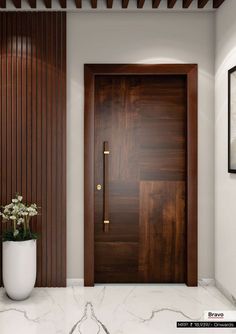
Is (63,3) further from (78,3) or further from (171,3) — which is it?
(171,3)

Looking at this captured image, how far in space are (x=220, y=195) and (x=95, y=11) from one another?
7.03 ft

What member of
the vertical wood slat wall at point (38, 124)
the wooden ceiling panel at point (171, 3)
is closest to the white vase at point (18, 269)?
the vertical wood slat wall at point (38, 124)

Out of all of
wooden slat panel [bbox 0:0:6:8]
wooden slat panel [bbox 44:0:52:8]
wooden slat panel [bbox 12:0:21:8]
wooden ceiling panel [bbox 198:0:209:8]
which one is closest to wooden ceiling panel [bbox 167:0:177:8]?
wooden ceiling panel [bbox 198:0:209:8]

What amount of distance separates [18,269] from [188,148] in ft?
6.36

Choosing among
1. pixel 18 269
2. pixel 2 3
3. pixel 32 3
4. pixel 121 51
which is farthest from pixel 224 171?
pixel 2 3

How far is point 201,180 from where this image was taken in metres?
3.80

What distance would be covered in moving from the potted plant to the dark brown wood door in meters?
0.71

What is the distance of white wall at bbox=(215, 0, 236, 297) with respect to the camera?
332 cm

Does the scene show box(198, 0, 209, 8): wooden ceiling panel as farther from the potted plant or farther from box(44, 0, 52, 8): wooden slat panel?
the potted plant

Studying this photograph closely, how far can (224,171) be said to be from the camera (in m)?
3.51

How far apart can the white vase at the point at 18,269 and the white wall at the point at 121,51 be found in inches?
19.9

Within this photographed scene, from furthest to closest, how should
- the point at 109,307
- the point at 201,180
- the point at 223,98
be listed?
the point at 201,180, the point at 223,98, the point at 109,307

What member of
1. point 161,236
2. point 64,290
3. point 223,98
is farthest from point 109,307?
point 223,98

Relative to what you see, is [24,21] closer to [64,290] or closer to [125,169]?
[125,169]
